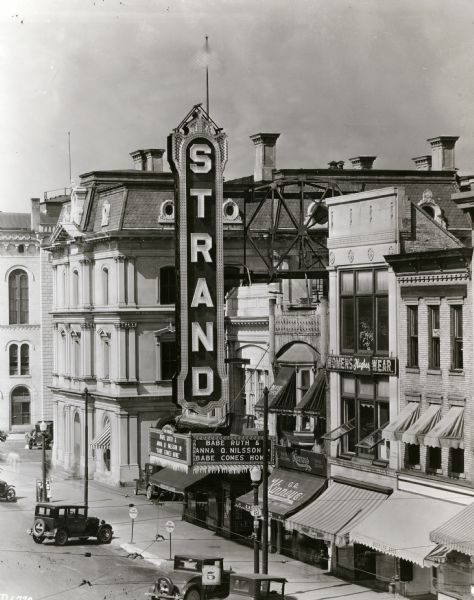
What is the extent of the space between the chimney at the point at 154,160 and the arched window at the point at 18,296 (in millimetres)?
21637

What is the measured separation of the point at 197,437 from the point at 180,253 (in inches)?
257

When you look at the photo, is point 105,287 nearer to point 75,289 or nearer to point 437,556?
point 75,289

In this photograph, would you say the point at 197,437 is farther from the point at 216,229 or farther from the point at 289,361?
the point at 216,229

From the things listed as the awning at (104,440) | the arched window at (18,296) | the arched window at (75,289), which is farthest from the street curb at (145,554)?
the arched window at (18,296)

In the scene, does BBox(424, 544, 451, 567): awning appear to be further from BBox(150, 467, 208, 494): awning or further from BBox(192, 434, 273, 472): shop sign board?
BBox(150, 467, 208, 494): awning

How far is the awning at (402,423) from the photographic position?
3734cm

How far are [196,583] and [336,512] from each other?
665cm

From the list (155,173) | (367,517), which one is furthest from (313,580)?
(155,173)

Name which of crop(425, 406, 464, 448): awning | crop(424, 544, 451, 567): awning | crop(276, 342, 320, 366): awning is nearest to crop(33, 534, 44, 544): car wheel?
crop(276, 342, 320, 366): awning

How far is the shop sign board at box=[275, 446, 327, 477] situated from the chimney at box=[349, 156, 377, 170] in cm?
2626

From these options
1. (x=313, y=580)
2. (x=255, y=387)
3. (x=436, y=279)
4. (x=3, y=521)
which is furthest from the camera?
(x=3, y=521)

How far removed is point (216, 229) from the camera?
43.8 m

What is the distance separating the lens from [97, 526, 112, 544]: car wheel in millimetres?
46500

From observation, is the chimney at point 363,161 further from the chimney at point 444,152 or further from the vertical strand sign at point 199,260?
the vertical strand sign at point 199,260
